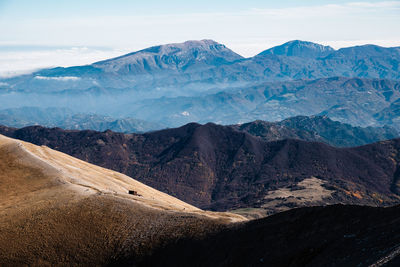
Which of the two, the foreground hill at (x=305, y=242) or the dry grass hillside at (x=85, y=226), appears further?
the dry grass hillside at (x=85, y=226)

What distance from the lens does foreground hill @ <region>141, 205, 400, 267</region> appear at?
41.8 metres

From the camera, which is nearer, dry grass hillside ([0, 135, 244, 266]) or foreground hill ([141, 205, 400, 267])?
foreground hill ([141, 205, 400, 267])

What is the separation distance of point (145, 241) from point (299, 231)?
2382 centimetres

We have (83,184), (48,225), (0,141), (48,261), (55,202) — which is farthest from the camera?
(0,141)

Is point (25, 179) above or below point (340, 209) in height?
below

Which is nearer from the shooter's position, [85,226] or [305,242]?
[305,242]

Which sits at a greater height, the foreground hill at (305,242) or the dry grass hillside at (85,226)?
the foreground hill at (305,242)

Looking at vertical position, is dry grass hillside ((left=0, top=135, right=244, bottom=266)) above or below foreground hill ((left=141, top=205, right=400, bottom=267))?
below

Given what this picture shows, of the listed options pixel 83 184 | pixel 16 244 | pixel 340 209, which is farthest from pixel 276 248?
pixel 83 184

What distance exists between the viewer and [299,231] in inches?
2114

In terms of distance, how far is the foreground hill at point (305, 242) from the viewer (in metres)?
41.8

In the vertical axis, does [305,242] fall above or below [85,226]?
above

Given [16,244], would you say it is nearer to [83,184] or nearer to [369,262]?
[83,184]

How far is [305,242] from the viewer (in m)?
50.4
